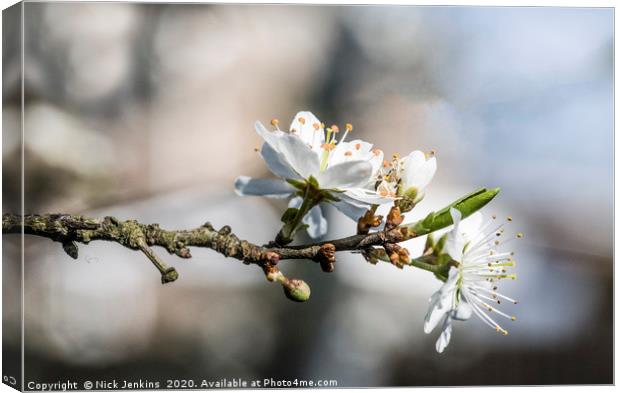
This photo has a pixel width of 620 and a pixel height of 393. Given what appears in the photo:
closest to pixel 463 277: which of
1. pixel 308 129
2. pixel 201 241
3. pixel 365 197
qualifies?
pixel 365 197

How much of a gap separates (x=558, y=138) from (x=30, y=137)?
1477 mm

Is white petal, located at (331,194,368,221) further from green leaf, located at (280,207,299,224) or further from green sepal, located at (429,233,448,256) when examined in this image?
green sepal, located at (429,233,448,256)

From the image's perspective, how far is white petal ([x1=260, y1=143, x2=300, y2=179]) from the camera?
1.55m

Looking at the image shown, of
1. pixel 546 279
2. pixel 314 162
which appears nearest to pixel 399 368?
pixel 546 279

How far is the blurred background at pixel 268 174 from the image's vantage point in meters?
2.27

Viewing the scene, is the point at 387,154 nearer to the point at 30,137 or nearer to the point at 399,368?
the point at 399,368

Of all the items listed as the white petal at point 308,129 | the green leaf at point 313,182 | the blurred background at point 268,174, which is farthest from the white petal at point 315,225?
the blurred background at point 268,174

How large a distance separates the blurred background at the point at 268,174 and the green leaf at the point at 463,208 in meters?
0.86

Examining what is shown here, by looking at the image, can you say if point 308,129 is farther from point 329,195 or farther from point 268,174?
point 268,174

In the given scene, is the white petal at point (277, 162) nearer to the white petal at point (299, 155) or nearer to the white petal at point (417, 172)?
the white petal at point (299, 155)

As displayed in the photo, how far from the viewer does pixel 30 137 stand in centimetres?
224

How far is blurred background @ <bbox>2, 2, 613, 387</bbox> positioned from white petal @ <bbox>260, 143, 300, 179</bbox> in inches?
32.7

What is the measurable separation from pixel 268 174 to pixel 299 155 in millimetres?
1060

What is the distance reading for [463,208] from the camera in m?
1.52
